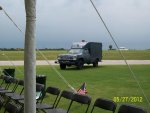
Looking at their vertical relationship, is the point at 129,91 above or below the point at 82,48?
below

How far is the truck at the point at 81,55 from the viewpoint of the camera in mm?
25984

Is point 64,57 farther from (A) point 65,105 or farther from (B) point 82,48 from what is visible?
(A) point 65,105

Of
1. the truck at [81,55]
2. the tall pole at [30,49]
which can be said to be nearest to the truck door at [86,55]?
the truck at [81,55]

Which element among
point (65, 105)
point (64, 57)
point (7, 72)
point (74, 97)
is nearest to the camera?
point (74, 97)

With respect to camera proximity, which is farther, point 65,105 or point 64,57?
point 64,57

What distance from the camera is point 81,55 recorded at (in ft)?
86.8

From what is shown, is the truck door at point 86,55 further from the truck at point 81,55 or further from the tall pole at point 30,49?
the tall pole at point 30,49

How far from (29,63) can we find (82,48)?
78.7 feet

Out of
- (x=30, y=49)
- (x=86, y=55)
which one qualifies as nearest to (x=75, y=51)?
Result: (x=86, y=55)

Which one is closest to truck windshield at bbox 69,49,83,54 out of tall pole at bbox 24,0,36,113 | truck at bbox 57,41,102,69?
truck at bbox 57,41,102,69

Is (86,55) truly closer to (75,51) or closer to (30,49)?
(75,51)

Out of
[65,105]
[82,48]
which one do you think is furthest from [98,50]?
[65,105]

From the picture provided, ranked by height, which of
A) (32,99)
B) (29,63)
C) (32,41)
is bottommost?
(32,99)

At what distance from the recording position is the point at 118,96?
38.9ft
